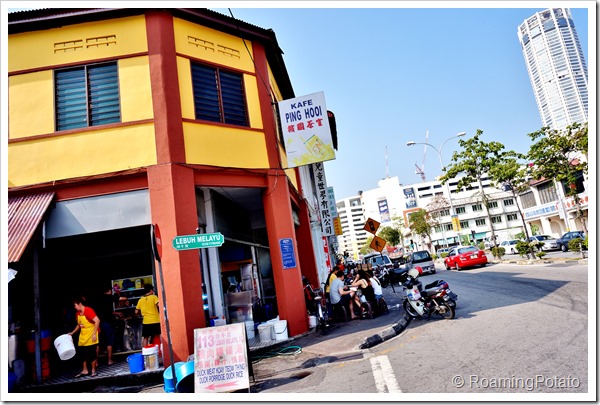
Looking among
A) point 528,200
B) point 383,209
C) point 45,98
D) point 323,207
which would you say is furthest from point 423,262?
point 383,209

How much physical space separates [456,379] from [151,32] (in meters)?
9.80

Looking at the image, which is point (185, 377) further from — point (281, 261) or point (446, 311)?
point (446, 311)

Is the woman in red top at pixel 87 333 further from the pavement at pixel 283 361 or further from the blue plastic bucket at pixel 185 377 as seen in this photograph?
the blue plastic bucket at pixel 185 377

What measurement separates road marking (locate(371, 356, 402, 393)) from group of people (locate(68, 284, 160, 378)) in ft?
16.7

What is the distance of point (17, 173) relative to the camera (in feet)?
28.9

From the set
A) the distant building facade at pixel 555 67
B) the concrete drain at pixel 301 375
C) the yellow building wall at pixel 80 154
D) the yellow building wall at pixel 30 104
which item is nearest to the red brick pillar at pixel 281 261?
the concrete drain at pixel 301 375

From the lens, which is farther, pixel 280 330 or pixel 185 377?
pixel 280 330

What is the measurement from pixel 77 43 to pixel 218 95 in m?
3.61

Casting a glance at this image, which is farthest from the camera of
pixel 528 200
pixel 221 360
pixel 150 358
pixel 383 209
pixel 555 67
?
pixel 555 67

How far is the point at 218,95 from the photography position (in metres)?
10.3

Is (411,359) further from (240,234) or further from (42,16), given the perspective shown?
(42,16)

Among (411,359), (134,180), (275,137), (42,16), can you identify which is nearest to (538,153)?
(275,137)

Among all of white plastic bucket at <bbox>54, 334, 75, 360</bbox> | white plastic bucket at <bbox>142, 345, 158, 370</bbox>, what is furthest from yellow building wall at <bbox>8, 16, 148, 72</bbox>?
white plastic bucket at <bbox>142, 345, 158, 370</bbox>

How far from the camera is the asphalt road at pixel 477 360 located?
4.70 m
